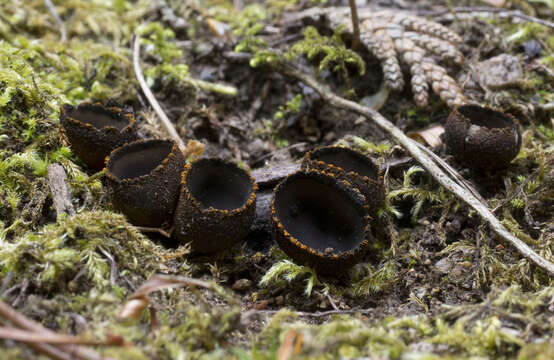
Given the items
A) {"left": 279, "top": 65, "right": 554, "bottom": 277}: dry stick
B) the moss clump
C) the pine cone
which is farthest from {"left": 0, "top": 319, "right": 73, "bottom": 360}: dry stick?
the pine cone

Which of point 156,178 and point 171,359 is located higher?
point 156,178

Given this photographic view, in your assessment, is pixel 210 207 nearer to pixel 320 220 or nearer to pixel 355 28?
pixel 320 220

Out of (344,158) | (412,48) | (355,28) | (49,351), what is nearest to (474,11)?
(412,48)

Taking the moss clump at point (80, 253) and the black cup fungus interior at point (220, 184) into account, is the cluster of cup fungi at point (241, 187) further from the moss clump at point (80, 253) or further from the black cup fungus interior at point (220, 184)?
the moss clump at point (80, 253)

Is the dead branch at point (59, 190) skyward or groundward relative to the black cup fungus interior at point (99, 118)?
groundward

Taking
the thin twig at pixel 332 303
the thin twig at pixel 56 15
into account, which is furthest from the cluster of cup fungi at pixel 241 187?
the thin twig at pixel 56 15

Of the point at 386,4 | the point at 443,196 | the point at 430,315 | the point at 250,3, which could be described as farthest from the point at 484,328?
the point at 250,3

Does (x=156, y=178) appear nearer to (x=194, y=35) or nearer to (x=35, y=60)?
(x=35, y=60)
